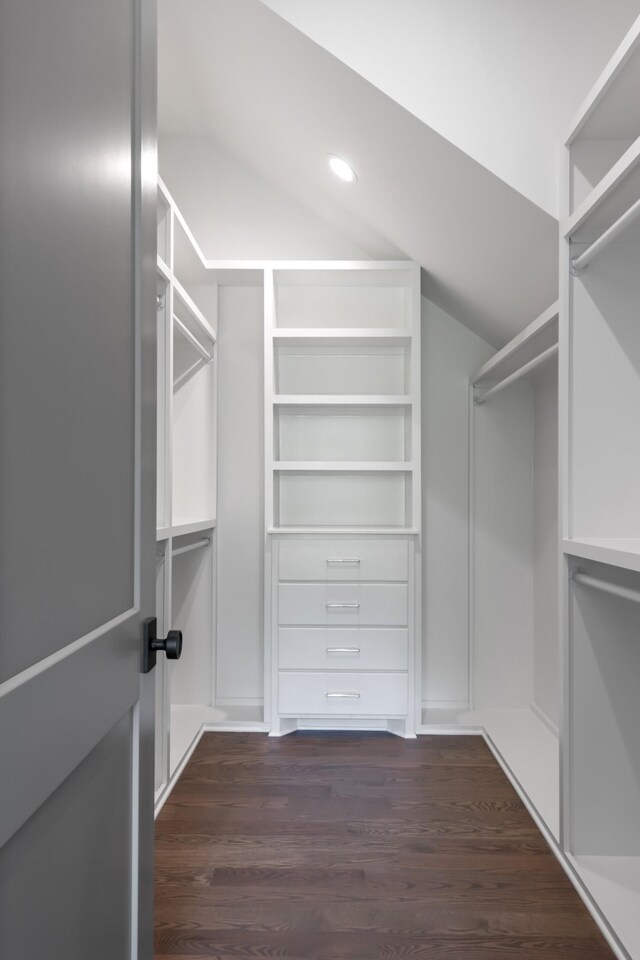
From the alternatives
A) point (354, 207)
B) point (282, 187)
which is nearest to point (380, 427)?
point (354, 207)

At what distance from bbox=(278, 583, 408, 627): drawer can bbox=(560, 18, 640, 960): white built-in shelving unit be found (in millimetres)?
1077

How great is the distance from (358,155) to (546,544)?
192 cm

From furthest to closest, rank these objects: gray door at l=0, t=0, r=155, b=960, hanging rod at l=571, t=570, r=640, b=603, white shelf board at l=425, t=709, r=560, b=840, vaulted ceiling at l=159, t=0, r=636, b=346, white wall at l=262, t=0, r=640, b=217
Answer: white shelf board at l=425, t=709, r=560, b=840
vaulted ceiling at l=159, t=0, r=636, b=346
white wall at l=262, t=0, r=640, b=217
hanging rod at l=571, t=570, r=640, b=603
gray door at l=0, t=0, r=155, b=960

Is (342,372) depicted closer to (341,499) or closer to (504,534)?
(341,499)

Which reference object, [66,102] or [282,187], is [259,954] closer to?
[66,102]

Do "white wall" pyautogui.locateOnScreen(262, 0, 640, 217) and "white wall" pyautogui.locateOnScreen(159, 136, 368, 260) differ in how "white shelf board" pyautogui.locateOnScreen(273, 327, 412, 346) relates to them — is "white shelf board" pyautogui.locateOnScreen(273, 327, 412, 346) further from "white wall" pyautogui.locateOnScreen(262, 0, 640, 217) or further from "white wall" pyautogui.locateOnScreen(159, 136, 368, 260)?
"white wall" pyautogui.locateOnScreen(262, 0, 640, 217)

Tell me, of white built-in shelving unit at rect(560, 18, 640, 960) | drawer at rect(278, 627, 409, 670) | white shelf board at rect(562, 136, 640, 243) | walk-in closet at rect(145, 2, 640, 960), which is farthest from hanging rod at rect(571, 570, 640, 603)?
drawer at rect(278, 627, 409, 670)

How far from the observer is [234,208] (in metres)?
3.15

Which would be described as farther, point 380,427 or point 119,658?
point 380,427

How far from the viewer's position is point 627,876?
1613 millimetres

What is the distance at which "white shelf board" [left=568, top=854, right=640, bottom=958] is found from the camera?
1426 millimetres

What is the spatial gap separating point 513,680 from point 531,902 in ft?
5.14

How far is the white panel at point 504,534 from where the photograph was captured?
3.11 metres

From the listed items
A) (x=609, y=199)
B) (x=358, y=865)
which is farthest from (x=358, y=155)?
(x=358, y=865)
